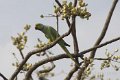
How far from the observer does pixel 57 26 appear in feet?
13.1

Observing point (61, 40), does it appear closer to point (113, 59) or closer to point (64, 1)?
point (64, 1)

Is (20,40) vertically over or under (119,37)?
under

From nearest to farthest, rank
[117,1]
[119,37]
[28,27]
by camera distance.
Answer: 1. [119,37]
2. [117,1]
3. [28,27]

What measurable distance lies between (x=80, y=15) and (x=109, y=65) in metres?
2.75

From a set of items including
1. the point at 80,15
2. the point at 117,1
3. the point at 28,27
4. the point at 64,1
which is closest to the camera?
the point at 80,15

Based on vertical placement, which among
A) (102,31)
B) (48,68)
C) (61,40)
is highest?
(61,40)

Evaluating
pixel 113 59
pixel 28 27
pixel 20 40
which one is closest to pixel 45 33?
pixel 113 59

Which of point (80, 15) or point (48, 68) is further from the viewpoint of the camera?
point (48, 68)

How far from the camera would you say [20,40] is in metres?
6.54

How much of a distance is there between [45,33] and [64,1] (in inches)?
16.1

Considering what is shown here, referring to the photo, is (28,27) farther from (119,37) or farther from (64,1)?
(64,1)

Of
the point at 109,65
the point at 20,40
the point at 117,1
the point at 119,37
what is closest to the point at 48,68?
the point at 20,40

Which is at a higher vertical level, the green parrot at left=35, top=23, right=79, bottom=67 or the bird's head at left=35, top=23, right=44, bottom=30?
the bird's head at left=35, top=23, right=44, bottom=30

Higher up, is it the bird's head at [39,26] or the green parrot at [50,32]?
the bird's head at [39,26]
